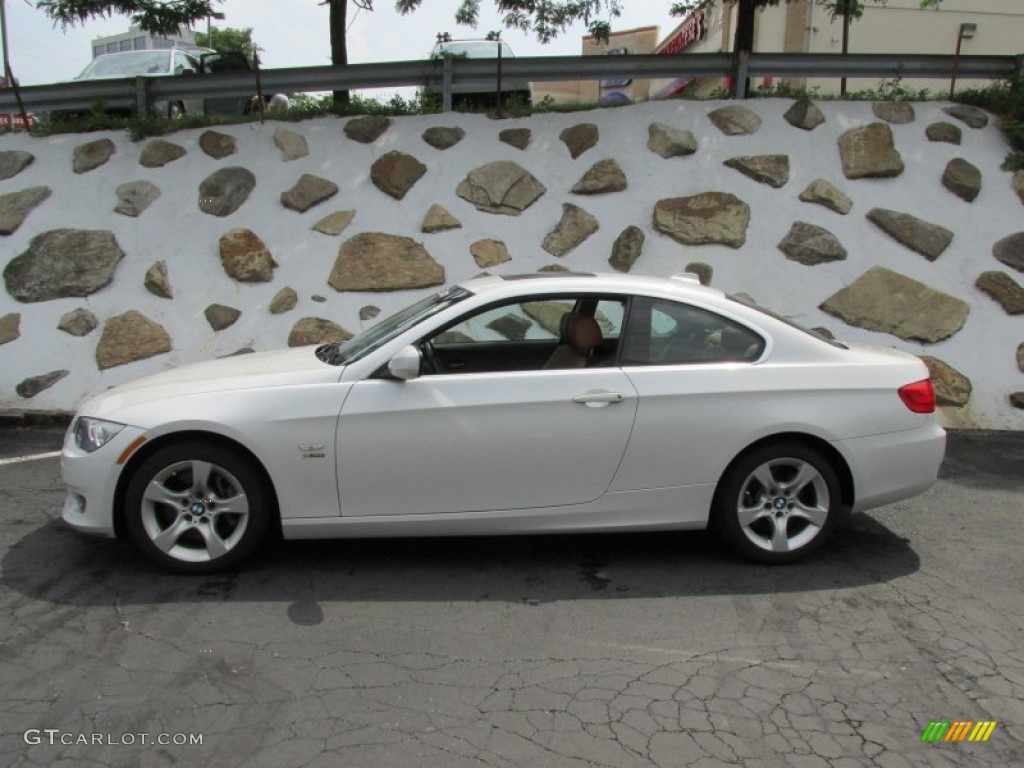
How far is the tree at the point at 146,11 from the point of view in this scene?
930 centimetres

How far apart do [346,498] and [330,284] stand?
13.9ft

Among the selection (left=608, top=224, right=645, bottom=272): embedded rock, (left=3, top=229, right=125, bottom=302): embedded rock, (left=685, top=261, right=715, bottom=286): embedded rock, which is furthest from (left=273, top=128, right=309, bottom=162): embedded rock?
(left=685, top=261, right=715, bottom=286): embedded rock

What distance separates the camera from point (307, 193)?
28.0ft

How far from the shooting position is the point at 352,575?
14.0 feet

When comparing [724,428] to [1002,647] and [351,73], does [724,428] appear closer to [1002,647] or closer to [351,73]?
[1002,647]

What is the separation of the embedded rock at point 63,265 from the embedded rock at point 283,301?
156 cm

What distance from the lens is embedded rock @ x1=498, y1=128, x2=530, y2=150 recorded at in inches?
348

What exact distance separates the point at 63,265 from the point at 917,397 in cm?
731

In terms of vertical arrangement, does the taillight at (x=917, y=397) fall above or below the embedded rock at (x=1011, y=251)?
below

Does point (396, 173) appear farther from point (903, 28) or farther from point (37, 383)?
point (903, 28)

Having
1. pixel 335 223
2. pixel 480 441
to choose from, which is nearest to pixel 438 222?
pixel 335 223

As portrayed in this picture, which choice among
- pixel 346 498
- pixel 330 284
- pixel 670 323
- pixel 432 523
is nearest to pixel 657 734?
pixel 432 523

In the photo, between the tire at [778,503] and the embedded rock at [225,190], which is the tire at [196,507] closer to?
the tire at [778,503]

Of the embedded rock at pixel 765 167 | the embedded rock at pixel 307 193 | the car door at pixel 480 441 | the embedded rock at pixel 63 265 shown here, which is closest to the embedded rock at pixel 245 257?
the embedded rock at pixel 307 193
